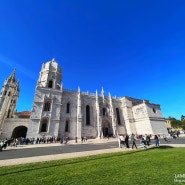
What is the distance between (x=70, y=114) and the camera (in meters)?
32.6

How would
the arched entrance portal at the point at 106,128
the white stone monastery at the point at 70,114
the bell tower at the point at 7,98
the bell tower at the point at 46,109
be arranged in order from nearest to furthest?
the bell tower at the point at 46,109 → the white stone monastery at the point at 70,114 → the bell tower at the point at 7,98 → the arched entrance portal at the point at 106,128

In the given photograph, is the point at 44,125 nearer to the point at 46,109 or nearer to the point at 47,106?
the point at 46,109

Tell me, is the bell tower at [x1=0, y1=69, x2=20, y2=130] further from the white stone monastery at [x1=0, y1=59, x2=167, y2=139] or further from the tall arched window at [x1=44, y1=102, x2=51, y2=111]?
the tall arched window at [x1=44, y1=102, x2=51, y2=111]

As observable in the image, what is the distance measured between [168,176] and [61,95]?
30.4 metres

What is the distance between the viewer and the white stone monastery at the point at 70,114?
28.5 meters

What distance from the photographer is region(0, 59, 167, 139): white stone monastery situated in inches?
1120

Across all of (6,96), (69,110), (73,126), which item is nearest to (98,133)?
(73,126)

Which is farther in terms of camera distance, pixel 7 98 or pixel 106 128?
pixel 106 128

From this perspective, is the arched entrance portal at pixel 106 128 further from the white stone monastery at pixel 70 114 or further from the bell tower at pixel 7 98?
the bell tower at pixel 7 98

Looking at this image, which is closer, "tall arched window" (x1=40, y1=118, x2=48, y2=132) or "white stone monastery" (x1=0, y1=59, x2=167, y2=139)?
"white stone monastery" (x1=0, y1=59, x2=167, y2=139)

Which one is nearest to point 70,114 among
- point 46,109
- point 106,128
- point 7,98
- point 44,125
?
point 46,109

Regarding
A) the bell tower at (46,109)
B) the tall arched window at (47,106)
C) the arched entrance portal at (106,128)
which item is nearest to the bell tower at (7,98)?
the bell tower at (46,109)

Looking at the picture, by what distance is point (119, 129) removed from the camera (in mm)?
37375

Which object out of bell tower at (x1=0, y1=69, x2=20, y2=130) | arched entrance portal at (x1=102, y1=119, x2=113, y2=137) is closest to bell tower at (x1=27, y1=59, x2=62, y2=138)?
bell tower at (x1=0, y1=69, x2=20, y2=130)
